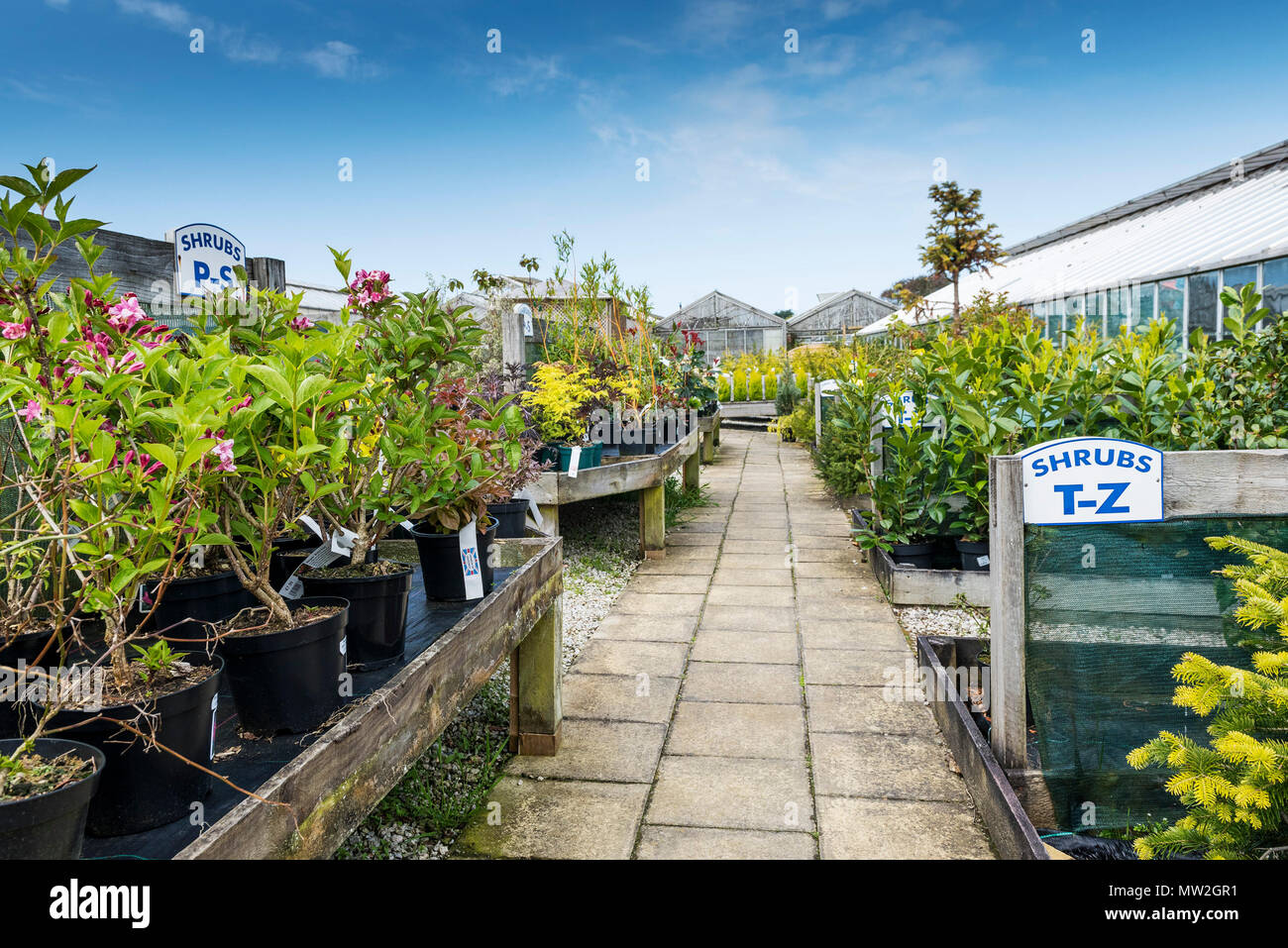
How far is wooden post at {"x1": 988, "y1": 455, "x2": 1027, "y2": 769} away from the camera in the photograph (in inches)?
86.4

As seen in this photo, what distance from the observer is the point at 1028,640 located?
2221mm

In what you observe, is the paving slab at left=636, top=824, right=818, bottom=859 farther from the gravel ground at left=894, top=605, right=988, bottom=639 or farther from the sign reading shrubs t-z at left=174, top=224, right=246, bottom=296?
the sign reading shrubs t-z at left=174, top=224, right=246, bottom=296

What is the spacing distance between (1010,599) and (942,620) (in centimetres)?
186

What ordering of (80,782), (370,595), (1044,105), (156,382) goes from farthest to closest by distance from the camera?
(1044,105), (370,595), (156,382), (80,782)

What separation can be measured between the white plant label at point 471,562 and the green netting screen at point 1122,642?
156 cm

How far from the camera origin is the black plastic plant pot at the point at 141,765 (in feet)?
3.43

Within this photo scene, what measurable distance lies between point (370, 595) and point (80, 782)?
78 cm

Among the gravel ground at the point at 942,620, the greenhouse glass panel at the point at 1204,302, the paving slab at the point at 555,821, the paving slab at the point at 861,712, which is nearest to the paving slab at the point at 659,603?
the gravel ground at the point at 942,620

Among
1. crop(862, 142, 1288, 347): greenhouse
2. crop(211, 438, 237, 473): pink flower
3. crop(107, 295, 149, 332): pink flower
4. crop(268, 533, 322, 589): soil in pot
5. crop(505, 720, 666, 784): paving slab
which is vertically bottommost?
crop(505, 720, 666, 784): paving slab

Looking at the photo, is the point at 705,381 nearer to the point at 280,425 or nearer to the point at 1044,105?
the point at 1044,105

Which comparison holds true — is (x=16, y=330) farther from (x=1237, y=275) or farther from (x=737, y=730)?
(x=1237, y=275)

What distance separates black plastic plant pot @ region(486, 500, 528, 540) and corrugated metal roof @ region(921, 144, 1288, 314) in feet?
22.7

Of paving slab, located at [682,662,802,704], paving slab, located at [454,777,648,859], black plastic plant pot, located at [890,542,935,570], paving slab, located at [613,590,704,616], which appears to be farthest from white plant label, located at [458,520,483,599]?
black plastic plant pot, located at [890,542,935,570]
